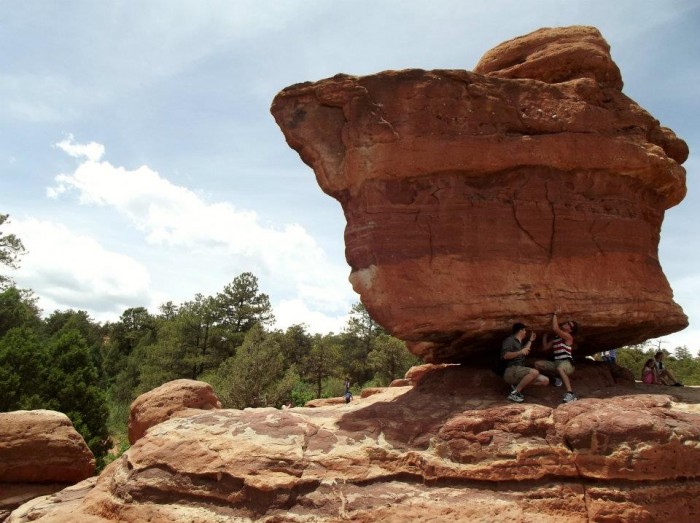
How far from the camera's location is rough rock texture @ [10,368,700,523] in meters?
6.70

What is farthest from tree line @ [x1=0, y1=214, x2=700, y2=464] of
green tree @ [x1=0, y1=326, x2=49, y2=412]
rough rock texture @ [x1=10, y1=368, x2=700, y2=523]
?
rough rock texture @ [x1=10, y1=368, x2=700, y2=523]

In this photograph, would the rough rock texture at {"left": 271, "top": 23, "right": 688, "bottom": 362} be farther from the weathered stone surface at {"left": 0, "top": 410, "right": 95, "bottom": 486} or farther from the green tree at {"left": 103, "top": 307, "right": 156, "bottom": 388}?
the green tree at {"left": 103, "top": 307, "right": 156, "bottom": 388}

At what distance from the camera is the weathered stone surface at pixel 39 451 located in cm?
1166

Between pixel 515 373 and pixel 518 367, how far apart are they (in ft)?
0.35

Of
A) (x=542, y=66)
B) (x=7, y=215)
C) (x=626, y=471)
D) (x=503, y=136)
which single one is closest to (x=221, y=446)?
(x=626, y=471)

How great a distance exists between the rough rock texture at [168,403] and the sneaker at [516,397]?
624 cm

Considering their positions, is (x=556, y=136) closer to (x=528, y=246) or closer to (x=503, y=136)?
(x=503, y=136)

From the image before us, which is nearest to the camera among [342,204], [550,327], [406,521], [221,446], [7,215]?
[406,521]

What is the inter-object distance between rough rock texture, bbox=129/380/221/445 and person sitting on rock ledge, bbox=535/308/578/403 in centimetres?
687

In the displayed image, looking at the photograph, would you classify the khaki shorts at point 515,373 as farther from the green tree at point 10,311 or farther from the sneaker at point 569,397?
the green tree at point 10,311

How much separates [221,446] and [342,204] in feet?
15.7

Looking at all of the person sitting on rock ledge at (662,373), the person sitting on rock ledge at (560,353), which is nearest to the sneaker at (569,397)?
the person sitting on rock ledge at (560,353)

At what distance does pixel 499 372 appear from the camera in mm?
9078

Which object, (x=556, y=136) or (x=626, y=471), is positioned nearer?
(x=626, y=471)
